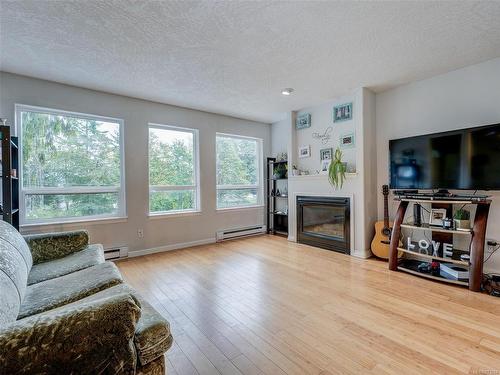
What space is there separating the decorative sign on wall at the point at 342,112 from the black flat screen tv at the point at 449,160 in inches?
32.2

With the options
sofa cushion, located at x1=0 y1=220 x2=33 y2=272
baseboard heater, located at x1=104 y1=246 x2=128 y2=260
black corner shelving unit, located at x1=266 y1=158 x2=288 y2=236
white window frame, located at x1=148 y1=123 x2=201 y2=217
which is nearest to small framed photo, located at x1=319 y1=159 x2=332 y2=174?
black corner shelving unit, located at x1=266 y1=158 x2=288 y2=236

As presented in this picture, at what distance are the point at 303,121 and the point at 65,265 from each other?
389 cm

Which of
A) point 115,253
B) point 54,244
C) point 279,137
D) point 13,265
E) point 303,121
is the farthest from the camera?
point 279,137

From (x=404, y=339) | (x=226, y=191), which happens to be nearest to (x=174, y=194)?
(x=226, y=191)

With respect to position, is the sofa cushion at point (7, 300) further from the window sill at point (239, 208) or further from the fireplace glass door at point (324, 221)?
the fireplace glass door at point (324, 221)

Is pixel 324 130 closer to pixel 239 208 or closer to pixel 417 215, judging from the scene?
pixel 417 215

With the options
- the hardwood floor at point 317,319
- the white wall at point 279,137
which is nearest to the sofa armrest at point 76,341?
the hardwood floor at point 317,319

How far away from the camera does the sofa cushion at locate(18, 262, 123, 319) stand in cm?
133

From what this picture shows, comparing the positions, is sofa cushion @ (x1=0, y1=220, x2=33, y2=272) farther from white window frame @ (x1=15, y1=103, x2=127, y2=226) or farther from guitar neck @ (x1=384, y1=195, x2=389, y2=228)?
guitar neck @ (x1=384, y1=195, x2=389, y2=228)

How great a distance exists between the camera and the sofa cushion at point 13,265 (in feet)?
4.22

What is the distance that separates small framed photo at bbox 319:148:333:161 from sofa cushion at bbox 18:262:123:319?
343 cm

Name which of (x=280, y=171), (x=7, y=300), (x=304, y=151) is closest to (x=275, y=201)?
(x=280, y=171)

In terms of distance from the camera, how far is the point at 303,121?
440 cm

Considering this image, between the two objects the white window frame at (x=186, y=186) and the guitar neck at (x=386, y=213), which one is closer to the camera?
the guitar neck at (x=386, y=213)
